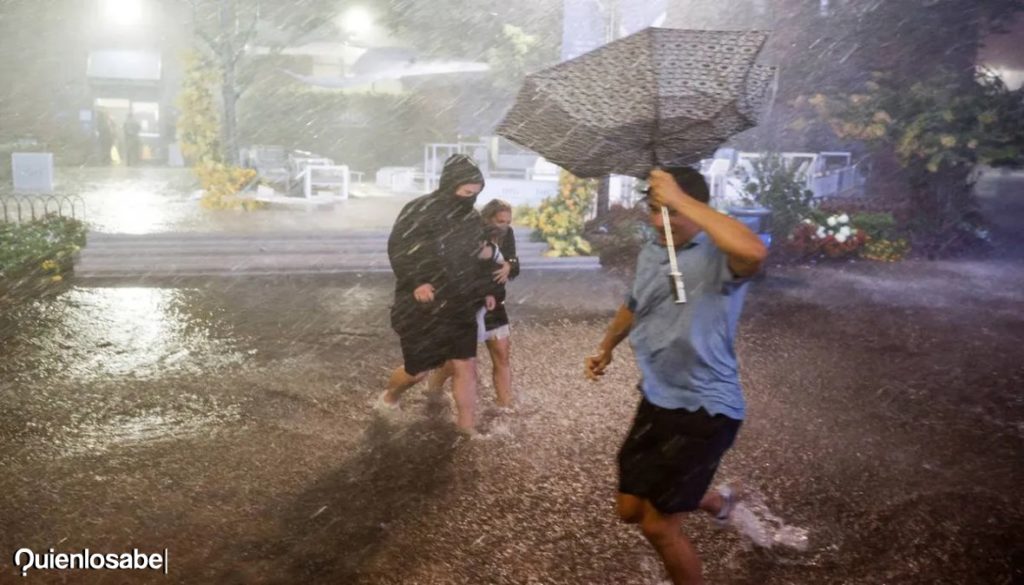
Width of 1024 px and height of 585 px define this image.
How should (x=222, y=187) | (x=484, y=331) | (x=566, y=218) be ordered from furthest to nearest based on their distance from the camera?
(x=222, y=187), (x=566, y=218), (x=484, y=331)

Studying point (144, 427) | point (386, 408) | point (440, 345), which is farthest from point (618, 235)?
point (144, 427)

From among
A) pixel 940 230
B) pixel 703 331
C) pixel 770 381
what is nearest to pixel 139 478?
pixel 703 331

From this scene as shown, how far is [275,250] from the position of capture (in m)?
11.7

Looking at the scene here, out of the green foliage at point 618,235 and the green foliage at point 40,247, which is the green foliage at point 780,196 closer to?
the green foliage at point 618,235

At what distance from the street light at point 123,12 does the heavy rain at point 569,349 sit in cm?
1062

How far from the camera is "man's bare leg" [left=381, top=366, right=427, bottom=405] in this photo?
540 centimetres

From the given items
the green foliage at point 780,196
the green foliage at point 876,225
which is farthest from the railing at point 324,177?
the green foliage at point 876,225

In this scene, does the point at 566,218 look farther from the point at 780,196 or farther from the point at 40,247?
the point at 40,247

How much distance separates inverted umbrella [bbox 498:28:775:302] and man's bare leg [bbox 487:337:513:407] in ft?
8.66

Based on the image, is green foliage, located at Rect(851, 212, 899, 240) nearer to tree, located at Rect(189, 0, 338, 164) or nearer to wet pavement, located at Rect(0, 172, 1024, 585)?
wet pavement, located at Rect(0, 172, 1024, 585)

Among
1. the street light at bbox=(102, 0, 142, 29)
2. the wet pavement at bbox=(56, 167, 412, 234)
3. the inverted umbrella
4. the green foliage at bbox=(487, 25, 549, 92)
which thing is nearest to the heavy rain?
the inverted umbrella

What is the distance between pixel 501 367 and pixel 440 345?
2.42ft

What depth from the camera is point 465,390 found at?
525 centimetres

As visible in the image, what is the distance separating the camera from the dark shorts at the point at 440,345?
5.09 metres
